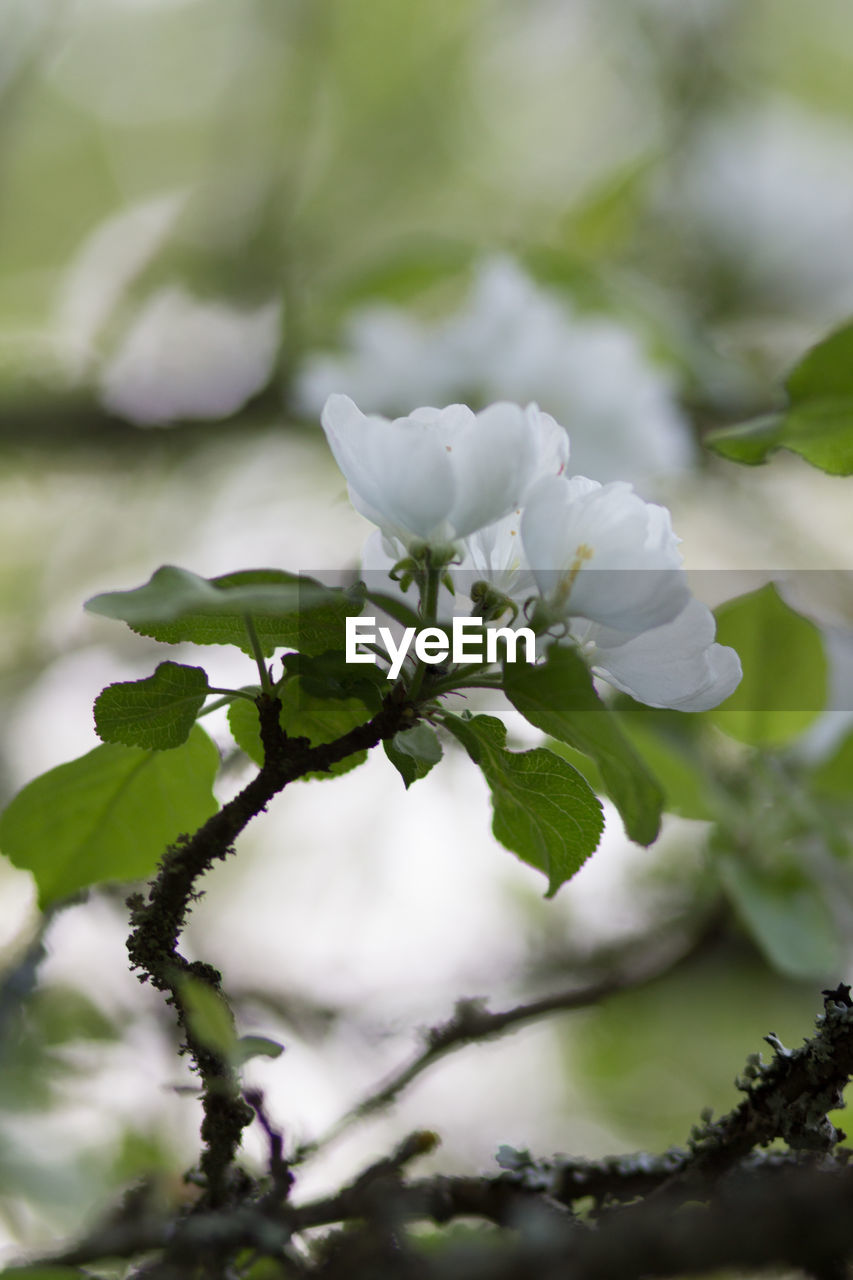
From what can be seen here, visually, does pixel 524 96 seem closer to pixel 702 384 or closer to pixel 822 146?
pixel 822 146

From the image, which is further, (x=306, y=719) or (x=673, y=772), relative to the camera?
(x=673, y=772)

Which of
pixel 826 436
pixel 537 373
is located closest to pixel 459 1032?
pixel 826 436

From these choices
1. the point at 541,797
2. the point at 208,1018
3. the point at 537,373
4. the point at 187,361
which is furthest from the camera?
the point at 187,361

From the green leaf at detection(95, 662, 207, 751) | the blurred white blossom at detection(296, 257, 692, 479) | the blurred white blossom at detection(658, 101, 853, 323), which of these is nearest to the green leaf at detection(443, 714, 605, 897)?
the green leaf at detection(95, 662, 207, 751)

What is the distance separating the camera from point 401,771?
425 millimetres

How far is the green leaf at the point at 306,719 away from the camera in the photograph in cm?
47

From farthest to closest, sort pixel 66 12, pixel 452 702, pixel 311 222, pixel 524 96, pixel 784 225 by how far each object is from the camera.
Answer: pixel 524 96
pixel 311 222
pixel 784 225
pixel 66 12
pixel 452 702

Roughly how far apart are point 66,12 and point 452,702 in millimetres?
1698

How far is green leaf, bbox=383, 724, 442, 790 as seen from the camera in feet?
1.35

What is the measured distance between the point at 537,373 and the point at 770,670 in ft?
1.77

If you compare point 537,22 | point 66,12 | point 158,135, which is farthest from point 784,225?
point 158,135

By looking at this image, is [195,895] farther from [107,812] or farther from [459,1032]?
[459,1032]

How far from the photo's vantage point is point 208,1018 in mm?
349

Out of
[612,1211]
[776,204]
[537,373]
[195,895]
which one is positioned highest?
[776,204]
